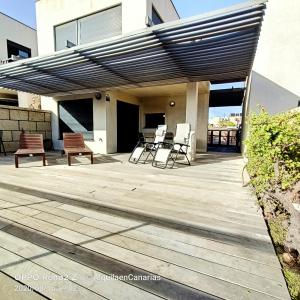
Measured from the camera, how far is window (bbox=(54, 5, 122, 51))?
632cm

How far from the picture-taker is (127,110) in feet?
28.7

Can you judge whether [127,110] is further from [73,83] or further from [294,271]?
[294,271]

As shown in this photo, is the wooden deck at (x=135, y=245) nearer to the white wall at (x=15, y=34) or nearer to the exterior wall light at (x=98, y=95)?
the exterior wall light at (x=98, y=95)

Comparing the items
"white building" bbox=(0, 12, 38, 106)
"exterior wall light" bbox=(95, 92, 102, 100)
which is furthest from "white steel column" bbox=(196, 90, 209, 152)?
"white building" bbox=(0, 12, 38, 106)

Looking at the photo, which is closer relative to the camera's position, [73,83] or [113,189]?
[113,189]

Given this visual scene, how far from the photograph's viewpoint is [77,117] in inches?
310

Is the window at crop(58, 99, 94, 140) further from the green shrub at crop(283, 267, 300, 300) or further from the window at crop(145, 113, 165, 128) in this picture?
the green shrub at crop(283, 267, 300, 300)

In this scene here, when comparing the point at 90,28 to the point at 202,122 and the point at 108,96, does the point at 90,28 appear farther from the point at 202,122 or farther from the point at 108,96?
the point at 202,122

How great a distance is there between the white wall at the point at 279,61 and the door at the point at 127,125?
16.8ft

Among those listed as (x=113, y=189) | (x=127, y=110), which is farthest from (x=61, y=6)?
(x=113, y=189)

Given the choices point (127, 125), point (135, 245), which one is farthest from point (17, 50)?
point (135, 245)

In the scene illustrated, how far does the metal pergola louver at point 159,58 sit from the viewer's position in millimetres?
2877

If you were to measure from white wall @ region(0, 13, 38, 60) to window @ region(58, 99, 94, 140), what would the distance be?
221 inches

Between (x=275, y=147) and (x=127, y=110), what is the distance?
7.43 m
